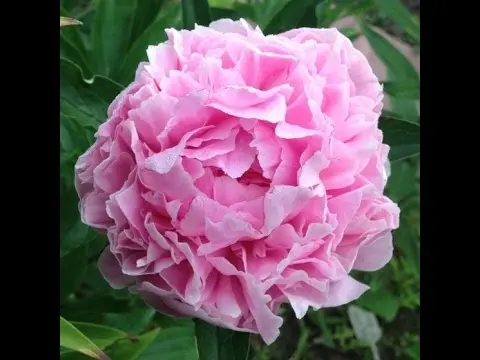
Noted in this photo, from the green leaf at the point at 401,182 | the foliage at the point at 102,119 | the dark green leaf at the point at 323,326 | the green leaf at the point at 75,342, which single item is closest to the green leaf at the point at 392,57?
the foliage at the point at 102,119

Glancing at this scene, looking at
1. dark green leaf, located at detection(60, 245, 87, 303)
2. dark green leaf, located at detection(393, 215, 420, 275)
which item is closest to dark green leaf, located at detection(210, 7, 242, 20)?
dark green leaf, located at detection(60, 245, 87, 303)

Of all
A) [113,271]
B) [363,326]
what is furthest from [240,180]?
[363,326]

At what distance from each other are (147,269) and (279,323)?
108 mm

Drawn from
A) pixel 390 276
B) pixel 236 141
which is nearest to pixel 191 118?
pixel 236 141

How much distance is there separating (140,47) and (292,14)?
206 mm

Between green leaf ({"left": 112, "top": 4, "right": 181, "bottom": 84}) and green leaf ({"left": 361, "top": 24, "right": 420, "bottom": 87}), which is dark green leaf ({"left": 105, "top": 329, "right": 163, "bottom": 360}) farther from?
green leaf ({"left": 361, "top": 24, "right": 420, "bottom": 87})

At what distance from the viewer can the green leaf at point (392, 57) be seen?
36.0 inches

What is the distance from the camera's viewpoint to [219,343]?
0.54 metres

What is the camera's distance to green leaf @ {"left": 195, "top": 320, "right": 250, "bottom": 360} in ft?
1.77

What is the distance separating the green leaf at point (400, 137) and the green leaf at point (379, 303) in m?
0.46

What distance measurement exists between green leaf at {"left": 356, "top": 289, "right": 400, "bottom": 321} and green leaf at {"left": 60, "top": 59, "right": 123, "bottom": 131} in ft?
1.94

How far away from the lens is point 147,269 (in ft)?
A: 1.59
